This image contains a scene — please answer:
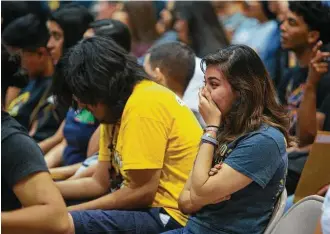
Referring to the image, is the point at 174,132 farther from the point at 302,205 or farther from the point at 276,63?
the point at 276,63

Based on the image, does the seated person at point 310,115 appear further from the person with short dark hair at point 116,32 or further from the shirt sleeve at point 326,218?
the shirt sleeve at point 326,218

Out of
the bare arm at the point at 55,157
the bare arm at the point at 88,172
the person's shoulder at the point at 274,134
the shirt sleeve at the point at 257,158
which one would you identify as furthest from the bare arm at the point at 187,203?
the bare arm at the point at 55,157

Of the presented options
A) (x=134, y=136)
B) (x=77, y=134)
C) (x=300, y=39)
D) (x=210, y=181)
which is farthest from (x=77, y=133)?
(x=210, y=181)

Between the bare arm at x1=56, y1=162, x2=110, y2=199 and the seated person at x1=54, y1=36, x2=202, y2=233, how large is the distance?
0.24 metres

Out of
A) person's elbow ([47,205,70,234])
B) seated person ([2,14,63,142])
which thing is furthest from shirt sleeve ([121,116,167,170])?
seated person ([2,14,63,142])

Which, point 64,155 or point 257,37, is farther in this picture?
point 257,37

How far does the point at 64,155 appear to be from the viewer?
3994 mm

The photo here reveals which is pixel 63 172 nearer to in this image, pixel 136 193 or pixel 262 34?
pixel 136 193

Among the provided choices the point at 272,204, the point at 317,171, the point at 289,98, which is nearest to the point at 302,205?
the point at 272,204

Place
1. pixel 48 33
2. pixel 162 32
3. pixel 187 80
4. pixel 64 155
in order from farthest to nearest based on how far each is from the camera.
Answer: pixel 162 32 → pixel 48 33 → pixel 64 155 → pixel 187 80

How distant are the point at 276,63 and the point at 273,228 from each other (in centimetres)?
285

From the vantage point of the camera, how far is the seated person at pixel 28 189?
2039mm

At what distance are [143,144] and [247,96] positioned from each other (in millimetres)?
458

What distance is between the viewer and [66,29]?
15.1 feet
